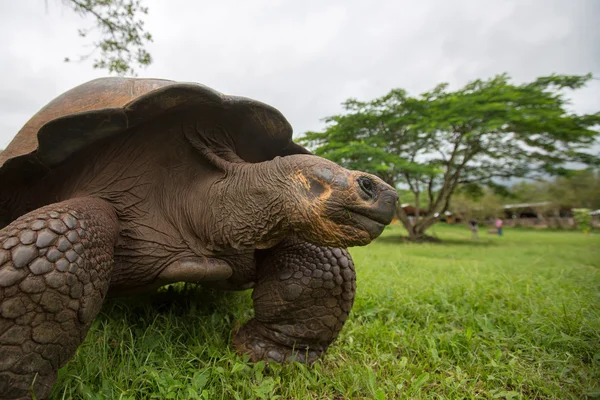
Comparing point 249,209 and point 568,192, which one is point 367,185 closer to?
point 249,209

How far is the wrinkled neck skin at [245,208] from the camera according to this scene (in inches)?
49.8

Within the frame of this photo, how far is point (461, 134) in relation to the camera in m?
12.0

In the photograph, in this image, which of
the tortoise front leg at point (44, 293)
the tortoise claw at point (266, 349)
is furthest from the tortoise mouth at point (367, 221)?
the tortoise front leg at point (44, 293)

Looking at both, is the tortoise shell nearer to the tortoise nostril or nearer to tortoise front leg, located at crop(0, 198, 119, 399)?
tortoise front leg, located at crop(0, 198, 119, 399)

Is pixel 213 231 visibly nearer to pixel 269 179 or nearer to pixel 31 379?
pixel 269 179

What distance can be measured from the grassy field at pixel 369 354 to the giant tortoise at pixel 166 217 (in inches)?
7.1

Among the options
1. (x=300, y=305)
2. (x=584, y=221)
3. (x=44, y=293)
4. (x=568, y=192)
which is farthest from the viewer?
(x=568, y=192)

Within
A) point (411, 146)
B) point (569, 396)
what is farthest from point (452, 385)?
point (411, 146)

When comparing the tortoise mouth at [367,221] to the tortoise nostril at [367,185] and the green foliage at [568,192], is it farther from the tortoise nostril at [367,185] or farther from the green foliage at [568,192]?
the green foliage at [568,192]

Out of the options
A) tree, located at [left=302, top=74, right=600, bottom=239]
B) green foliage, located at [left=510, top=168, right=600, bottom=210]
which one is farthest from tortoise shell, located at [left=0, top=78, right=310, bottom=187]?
green foliage, located at [left=510, top=168, right=600, bottom=210]

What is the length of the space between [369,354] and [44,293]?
134 cm

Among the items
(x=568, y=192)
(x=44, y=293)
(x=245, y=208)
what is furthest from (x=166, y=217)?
(x=568, y=192)

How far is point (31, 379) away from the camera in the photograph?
39.3 inches

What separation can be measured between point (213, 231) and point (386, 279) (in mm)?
2338
